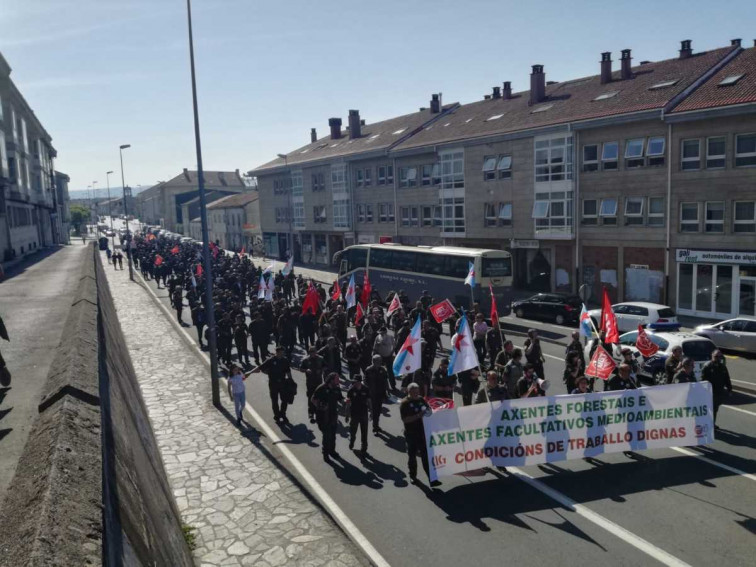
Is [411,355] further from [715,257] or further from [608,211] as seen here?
[608,211]

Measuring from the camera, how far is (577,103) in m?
35.1

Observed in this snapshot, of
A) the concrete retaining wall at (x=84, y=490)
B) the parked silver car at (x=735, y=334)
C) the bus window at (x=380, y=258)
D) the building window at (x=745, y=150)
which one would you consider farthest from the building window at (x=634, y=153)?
the concrete retaining wall at (x=84, y=490)

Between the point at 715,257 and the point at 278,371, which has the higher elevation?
the point at 715,257

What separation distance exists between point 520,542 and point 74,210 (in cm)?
14299

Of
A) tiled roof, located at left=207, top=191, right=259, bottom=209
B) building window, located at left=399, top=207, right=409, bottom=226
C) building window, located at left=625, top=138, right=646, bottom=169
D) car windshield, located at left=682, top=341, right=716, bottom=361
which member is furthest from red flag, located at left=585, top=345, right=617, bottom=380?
tiled roof, located at left=207, top=191, right=259, bottom=209

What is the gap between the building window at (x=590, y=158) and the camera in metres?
32.6

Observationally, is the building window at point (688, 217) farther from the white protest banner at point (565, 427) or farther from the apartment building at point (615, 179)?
the white protest banner at point (565, 427)

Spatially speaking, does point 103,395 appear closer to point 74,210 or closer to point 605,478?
point 605,478

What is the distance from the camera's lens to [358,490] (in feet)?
33.9

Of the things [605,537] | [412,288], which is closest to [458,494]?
[605,537]

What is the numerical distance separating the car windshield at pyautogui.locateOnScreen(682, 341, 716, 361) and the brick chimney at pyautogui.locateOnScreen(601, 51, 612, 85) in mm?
24478

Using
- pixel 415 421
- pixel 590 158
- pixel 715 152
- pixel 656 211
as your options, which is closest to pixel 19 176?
pixel 590 158

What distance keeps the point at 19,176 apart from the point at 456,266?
3816cm

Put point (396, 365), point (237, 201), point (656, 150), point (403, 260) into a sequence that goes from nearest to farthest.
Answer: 1. point (396, 365)
2. point (656, 150)
3. point (403, 260)
4. point (237, 201)
